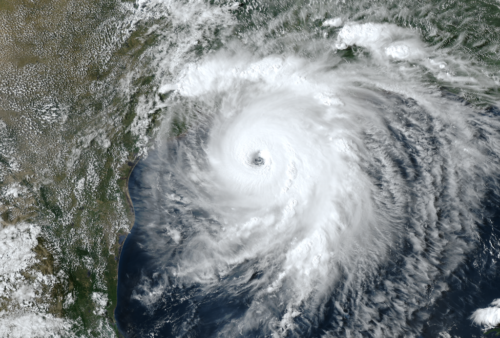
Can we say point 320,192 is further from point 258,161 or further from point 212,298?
point 212,298

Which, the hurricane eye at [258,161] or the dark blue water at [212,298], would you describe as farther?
the hurricane eye at [258,161]

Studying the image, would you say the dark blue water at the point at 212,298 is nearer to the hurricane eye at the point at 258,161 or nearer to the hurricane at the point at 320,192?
the hurricane at the point at 320,192

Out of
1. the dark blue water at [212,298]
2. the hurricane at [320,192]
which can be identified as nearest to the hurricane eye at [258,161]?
the hurricane at [320,192]

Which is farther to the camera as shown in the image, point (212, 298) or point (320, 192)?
point (212, 298)

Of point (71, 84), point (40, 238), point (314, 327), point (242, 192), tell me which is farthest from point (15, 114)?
point (314, 327)

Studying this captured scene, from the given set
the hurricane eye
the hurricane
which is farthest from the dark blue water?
the hurricane eye

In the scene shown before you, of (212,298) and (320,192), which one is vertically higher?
(320,192)

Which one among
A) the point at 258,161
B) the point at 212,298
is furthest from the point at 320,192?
the point at 212,298

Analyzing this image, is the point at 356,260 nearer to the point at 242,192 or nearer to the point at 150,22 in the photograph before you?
the point at 242,192

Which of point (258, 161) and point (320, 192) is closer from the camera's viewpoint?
point (320, 192)
